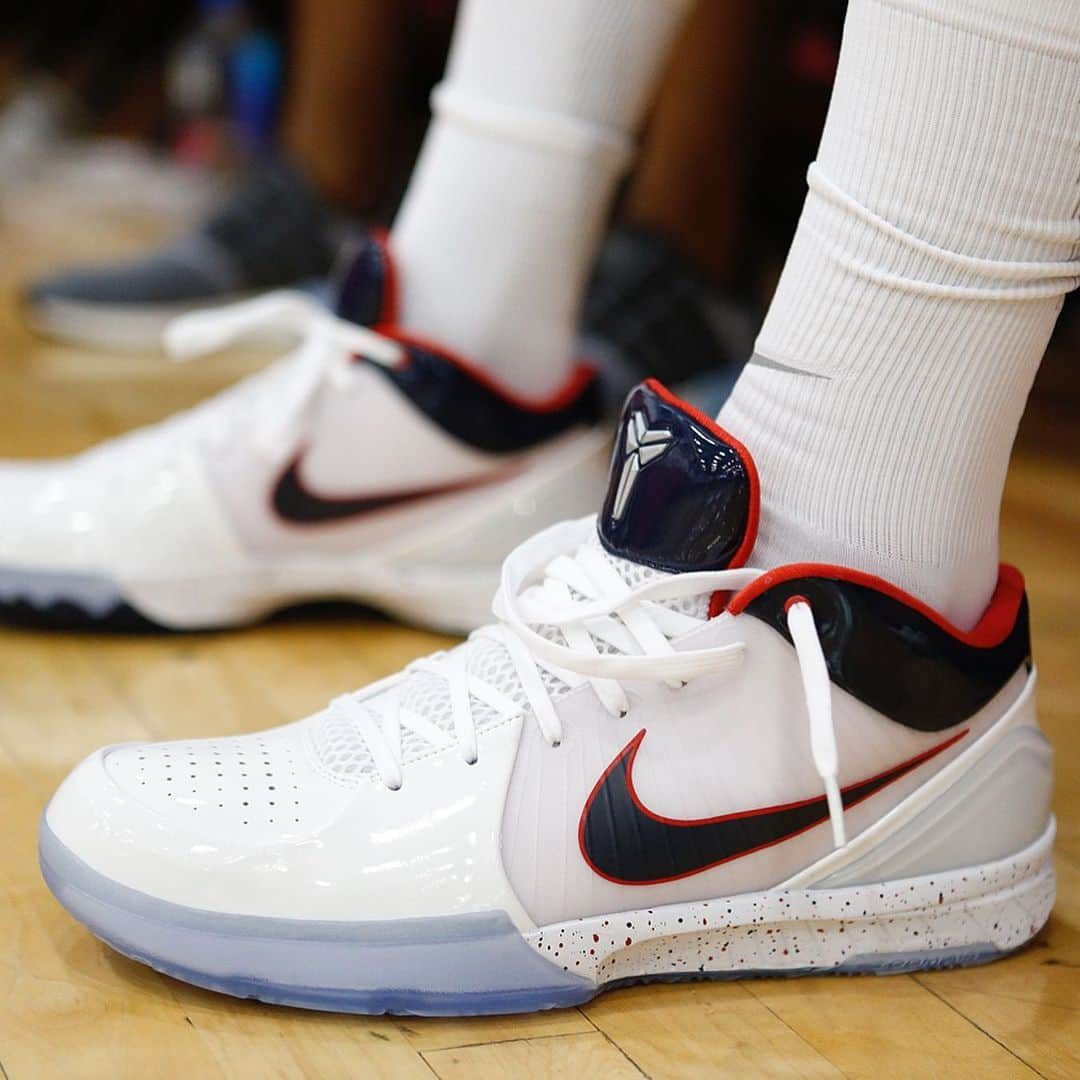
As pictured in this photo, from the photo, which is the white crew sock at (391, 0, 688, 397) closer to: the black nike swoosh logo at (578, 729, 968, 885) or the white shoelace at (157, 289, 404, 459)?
the white shoelace at (157, 289, 404, 459)

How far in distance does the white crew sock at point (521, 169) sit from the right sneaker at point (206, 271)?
0.70 metres

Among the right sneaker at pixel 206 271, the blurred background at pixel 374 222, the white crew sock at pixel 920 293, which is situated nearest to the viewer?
the white crew sock at pixel 920 293

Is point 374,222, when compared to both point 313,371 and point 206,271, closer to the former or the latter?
point 206,271

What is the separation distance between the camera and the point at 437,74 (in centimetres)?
234

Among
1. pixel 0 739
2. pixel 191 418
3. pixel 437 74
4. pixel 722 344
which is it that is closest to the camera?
pixel 0 739

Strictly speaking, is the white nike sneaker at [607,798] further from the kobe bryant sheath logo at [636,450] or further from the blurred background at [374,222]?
the blurred background at [374,222]

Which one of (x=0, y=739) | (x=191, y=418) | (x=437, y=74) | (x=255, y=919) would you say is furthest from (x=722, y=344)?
(x=437, y=74)

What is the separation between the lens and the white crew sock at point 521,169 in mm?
852

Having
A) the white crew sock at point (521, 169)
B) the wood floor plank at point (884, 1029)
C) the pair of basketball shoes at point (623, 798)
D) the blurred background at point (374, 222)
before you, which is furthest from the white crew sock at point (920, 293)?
the blurred background at point (374, 222)

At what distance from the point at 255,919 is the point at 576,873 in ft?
0.39

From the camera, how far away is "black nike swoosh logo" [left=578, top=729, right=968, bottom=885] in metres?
0.55

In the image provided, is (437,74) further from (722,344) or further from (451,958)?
(451,958)

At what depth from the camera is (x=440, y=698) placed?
1.91 feet

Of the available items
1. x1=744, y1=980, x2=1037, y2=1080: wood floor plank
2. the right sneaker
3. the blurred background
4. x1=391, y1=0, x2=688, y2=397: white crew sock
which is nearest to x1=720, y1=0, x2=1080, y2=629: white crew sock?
x1=744, y1=980, x2=1037, y2=1080: wood floor plank
